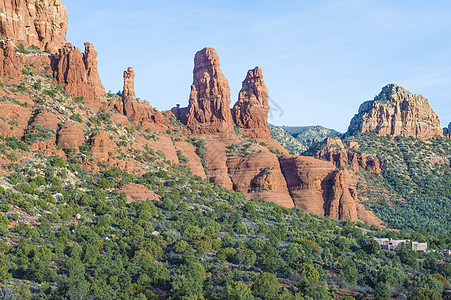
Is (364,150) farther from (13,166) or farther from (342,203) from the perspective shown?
(13,166)

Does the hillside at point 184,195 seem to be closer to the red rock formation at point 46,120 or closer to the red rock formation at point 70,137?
the red rock formation at point 70,137

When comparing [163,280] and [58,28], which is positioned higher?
[58,28]

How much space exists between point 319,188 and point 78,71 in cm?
5283

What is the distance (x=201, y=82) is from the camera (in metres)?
122

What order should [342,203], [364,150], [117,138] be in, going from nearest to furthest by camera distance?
[117,138]
[342,203]
[364,150]

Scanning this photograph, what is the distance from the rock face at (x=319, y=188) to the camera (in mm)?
105312

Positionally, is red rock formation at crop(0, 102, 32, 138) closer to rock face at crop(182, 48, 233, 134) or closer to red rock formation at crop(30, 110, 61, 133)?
red rock formation at crop(30, 110, 61, 133)

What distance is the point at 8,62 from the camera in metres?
89.2

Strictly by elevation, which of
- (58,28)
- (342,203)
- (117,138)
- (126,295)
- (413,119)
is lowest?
(126,295)

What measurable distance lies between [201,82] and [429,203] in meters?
58.7

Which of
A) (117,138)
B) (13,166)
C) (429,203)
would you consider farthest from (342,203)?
(13,166)

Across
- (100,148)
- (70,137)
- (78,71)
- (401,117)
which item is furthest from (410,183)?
(70,137)

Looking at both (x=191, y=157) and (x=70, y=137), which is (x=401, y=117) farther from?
(x=70, y=137)

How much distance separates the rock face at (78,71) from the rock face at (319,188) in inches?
1684
